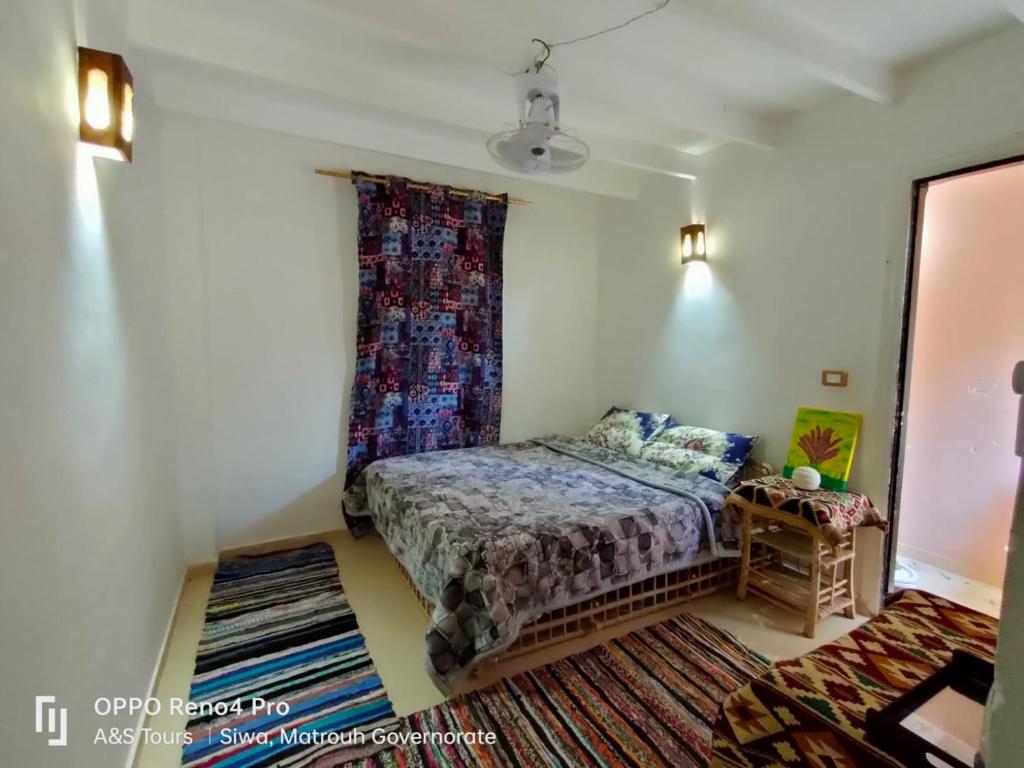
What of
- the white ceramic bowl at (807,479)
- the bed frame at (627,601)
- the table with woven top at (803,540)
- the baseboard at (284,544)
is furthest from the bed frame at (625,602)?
the baseboard at (284,544)

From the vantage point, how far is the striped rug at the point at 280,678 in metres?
1.53

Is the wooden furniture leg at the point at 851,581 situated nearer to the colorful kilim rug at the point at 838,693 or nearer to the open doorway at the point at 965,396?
the open doorway at the point at 965,396

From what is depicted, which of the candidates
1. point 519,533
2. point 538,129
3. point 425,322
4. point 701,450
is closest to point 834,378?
point 701,450

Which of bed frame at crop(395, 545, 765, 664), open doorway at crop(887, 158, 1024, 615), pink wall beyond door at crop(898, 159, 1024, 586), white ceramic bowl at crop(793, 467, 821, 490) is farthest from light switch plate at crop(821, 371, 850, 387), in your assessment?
bed frame at crop(395, 545, 765, 664)

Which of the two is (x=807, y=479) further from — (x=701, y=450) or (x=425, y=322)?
(x=425, y=322)

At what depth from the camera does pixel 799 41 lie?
1825mm

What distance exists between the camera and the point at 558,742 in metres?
1.55

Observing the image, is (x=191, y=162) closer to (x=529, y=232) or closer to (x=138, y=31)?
(x=138, y=31)

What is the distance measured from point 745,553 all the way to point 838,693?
149 centimetres

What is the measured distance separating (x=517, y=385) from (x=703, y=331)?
1457mm

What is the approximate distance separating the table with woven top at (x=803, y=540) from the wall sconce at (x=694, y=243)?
1.50 meters

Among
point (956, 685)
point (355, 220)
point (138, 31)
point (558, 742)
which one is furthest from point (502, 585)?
point (138, 31)

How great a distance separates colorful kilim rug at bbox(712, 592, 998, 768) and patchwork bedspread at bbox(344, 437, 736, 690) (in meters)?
0.89

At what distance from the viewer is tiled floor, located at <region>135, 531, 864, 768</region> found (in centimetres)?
177
